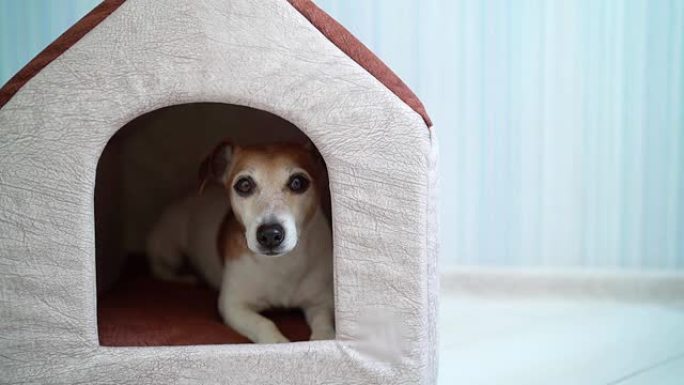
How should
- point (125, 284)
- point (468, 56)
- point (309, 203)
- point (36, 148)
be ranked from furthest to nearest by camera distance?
point (468, 56) → point (125, 284) → point (309, 203) → point (36, 148)

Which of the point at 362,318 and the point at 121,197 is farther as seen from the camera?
the point at 121,197

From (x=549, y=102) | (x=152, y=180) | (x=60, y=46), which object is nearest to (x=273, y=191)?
(x=60, y=46)

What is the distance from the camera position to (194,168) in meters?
2.57

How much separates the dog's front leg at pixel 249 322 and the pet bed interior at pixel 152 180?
15 cm

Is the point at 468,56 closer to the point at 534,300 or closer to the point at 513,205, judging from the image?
the point at 513,205

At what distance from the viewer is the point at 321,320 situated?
6.04 feet

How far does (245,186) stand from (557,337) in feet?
3.49

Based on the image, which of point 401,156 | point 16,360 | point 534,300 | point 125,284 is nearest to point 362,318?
point 401,156

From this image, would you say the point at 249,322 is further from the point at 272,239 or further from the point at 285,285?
the point at 272,239

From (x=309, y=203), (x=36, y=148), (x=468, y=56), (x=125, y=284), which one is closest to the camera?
(x=36, y=148)

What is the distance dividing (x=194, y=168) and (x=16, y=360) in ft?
3.72

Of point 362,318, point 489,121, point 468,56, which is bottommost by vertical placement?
point 362,318

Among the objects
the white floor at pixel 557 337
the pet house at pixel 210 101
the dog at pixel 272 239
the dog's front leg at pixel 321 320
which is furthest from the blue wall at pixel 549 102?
the pet house at pixel 210 101

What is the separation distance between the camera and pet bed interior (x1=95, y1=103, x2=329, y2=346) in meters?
2.17
